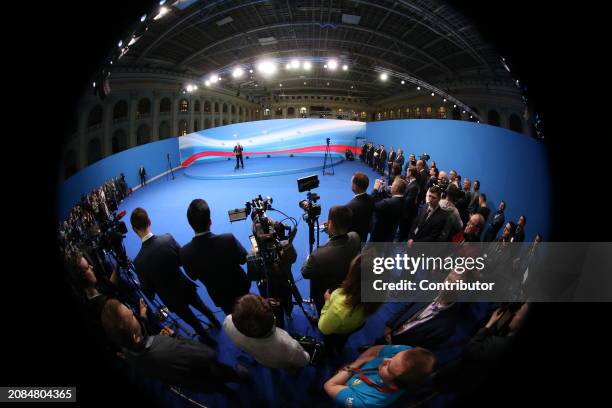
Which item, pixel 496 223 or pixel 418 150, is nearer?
pixel 496 223

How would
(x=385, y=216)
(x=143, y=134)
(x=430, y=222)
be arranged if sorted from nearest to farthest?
(x=143, y=134), (x=430, y=222), (x=385, y=216)

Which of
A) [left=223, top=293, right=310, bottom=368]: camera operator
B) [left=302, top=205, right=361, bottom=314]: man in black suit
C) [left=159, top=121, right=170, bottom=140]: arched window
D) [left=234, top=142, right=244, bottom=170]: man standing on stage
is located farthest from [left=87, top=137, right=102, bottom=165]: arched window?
[left=302, top=205, right=361, bottom=314]: man in black suit

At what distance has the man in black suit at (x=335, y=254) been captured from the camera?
133 cm

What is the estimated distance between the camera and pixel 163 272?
4.05 feet

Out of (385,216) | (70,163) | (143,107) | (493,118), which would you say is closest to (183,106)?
(143,107)

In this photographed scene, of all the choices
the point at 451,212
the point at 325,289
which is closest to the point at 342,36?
the point at 451,212

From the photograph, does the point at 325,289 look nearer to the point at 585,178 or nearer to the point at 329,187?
the point at 329,187

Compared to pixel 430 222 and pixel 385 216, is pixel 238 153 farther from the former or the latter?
pixel 430 222

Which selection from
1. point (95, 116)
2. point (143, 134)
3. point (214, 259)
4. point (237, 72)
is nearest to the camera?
point (95, 116)

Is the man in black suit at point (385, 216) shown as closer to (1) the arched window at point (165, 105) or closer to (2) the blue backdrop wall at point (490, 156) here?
(2) the blue backdrop wall at point (490, 156)

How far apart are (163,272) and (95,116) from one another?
0.86 m

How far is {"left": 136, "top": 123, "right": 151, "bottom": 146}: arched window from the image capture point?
3.69 feet

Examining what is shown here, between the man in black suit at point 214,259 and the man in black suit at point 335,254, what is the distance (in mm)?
479

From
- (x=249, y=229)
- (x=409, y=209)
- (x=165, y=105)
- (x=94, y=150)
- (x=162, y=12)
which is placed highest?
(x=162, y=12)
